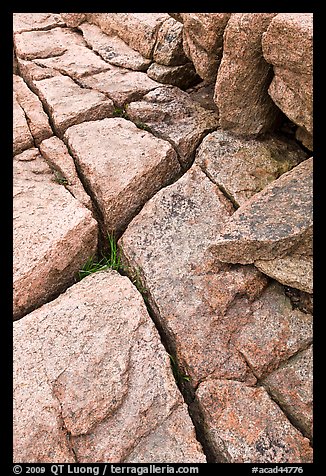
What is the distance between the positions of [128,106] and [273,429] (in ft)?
10.5

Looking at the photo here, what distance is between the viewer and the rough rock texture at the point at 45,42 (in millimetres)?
5617

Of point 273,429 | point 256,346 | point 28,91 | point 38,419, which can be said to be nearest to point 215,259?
point 256,346

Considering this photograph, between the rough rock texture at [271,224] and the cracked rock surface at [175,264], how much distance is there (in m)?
0.01

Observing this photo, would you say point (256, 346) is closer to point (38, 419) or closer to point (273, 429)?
point (273, 429)

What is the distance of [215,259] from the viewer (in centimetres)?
371

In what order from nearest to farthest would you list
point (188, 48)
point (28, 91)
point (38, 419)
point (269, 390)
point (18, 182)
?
1. point (38, 419)
2. point (269, 390)
3. point (18, 182)
4. point (188, 48)
5. point (28, 91)

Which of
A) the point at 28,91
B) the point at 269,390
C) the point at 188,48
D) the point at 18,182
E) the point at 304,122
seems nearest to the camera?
the point at 269,390

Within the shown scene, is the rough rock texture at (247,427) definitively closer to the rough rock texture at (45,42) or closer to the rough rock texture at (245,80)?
the rough rock texture at (245,80)

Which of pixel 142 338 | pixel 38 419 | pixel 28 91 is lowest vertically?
pixel 38 419

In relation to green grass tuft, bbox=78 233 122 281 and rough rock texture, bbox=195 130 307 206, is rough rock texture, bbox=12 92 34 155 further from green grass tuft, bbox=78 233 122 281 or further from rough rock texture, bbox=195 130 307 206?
rough rock texture, bbox=195 130 307 206

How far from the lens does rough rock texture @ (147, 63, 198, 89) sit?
516 cm

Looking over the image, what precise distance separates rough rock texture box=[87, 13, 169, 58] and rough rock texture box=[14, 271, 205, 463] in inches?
126

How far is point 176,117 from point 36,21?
9.55 ft

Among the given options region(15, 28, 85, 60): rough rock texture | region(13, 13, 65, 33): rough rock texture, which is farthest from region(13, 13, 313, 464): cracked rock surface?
region(13, 13, 65, 33): rough rock texture
